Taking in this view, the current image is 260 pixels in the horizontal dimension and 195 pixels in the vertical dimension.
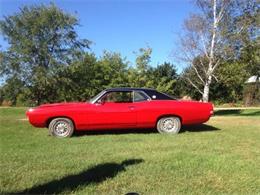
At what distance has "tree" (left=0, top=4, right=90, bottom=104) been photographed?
26094mm

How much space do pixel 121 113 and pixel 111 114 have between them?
28cm

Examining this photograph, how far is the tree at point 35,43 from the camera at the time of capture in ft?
85.6

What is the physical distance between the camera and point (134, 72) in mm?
29922

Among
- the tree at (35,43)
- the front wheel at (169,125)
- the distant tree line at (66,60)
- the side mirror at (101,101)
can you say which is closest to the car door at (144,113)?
the front wheel at (169,125)

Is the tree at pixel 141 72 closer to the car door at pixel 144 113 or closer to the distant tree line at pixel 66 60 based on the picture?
the distant tree line at pixel 66 60

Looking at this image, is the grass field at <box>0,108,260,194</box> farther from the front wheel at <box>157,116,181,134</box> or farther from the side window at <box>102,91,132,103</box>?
the side window at <box>102,91,132,103</box>

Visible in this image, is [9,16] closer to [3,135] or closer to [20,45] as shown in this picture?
[20,45]

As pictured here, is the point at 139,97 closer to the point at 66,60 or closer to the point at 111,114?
the point at 111,114

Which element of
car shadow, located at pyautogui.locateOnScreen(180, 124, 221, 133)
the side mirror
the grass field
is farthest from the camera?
car shadow, located at pyautogui.locateOnScreen(180, 124, 221, 133)

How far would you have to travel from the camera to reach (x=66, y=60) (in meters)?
27.7

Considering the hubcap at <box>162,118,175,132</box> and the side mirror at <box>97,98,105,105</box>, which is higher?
the side mirror at <box>97,98,105,105</box>

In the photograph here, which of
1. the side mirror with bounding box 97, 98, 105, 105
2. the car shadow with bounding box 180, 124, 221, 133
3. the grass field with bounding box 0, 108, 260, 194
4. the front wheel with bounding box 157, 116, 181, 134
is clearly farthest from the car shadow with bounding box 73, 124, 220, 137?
the grass field with bounding box 0, 108, 260, 194

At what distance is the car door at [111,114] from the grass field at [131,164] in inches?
29.6

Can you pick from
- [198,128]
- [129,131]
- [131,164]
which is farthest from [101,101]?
[131,164]
